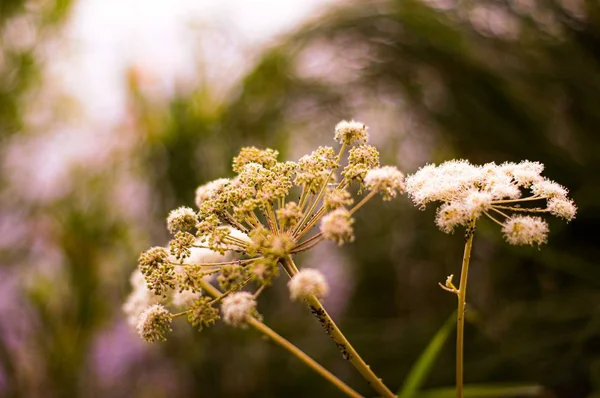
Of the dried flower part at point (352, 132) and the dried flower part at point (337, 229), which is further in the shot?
the dried flower part at point (352, 132)

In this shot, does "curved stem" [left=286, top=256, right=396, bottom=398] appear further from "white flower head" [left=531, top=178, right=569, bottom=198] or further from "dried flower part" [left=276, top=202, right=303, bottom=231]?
"white flower head" [left=531, top=178, right=569, bottom=198]

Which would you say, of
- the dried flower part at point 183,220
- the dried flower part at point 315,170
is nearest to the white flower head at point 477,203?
the dried flower part at point 315,170

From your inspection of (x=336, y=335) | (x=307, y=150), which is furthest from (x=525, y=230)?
(x=307, y=150)

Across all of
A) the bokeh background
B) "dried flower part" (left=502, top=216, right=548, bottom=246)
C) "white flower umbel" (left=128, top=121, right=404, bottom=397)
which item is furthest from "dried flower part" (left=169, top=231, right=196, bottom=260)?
the bokeh background

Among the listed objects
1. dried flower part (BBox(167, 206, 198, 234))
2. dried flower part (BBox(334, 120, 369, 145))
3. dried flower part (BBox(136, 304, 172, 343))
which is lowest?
dried flower part (BBox(136, 304, 172, 343))

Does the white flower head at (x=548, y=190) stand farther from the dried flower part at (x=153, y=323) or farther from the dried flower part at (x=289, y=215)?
the dried flower part at (x=153, y=323)

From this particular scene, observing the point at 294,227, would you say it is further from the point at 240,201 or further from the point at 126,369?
the point at 126,369

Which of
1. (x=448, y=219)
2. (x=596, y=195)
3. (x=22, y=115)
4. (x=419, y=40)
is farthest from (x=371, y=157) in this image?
(x=22, y=115)
